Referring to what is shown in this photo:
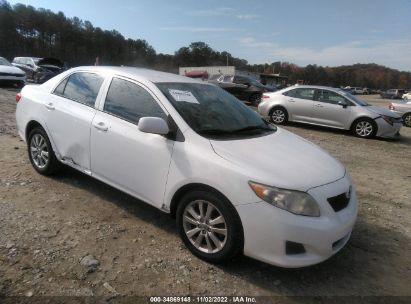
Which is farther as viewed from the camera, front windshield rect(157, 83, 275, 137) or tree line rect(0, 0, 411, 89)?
tree line rect(0, 0, 411, 89)

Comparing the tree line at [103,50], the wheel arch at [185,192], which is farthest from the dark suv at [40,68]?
the tree line at [103,50]

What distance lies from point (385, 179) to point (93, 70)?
5.26 meters

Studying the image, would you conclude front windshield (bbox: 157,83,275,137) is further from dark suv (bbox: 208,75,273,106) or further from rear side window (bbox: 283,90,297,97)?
dark suv (bbox: 208,75,273,106)

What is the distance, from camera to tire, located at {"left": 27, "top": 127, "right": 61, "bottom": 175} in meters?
5.03

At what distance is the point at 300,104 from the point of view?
1250 centimetres

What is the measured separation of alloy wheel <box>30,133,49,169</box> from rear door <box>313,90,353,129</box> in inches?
357

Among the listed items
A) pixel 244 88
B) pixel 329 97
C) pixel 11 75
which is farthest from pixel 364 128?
pixel 11 75

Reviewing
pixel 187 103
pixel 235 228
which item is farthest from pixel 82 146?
pixel 235 228

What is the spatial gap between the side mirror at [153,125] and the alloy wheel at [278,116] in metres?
9.92

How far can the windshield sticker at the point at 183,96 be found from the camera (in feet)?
13.0

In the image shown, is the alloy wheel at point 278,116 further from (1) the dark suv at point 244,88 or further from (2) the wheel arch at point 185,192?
(2) the wheel arch at point 185,192

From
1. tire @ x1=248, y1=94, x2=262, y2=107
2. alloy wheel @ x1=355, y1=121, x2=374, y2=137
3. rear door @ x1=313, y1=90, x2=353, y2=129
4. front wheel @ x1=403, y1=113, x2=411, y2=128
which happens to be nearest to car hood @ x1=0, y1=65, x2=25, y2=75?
tire @ x1=248, y1=94, x2=262, y2=107

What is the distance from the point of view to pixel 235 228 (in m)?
3.17

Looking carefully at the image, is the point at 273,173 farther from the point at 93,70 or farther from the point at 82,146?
the point at 93,70
